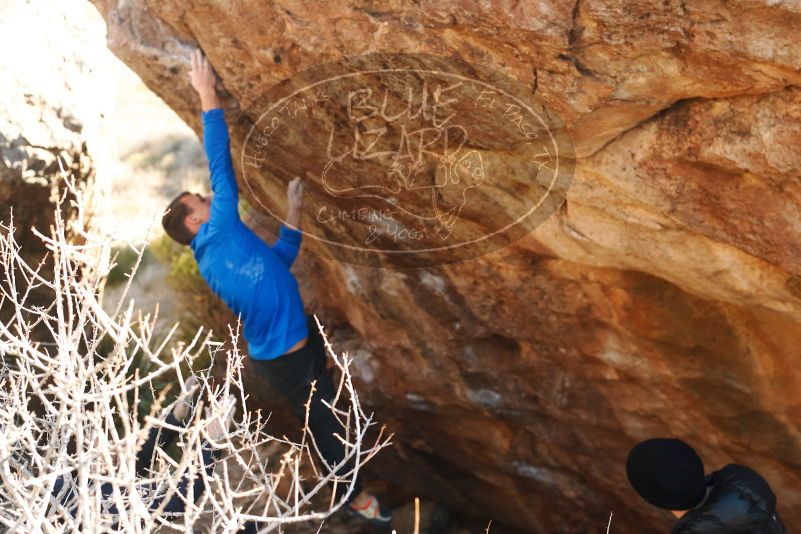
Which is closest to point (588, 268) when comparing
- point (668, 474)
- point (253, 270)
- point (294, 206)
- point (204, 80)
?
point (668, 474)

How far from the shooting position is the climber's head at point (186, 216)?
13.6 ft

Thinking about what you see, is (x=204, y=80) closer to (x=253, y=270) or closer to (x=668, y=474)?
(x=253, y=270)

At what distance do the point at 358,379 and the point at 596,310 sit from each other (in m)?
1.64

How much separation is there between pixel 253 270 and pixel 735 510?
2.19 m

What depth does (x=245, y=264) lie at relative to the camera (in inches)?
159

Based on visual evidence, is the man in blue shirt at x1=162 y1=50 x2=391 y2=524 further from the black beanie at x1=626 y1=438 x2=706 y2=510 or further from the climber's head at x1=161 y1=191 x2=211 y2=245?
the black beanie at x1=626 y1=438 x2=706 y2=510

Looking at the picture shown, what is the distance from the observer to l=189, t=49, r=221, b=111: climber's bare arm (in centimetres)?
388

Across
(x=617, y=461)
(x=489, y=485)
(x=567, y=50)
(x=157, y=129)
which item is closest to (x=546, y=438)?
(x=617, y=461)

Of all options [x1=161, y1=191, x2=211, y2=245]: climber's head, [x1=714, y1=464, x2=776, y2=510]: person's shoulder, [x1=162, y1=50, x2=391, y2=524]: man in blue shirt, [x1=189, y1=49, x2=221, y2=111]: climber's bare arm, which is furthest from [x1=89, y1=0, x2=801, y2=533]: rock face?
[x1=714, y1=464, x2=776, y2=510]: person's shoulder

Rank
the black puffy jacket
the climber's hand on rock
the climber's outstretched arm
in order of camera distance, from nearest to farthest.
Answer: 1. the black puffy jacket
2. the climber's outstretched arm
3. the climber's hand on rock

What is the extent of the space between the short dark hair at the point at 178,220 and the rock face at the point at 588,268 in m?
0.41

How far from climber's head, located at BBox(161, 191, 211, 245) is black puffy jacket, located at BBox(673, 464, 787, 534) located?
2419 millimetres

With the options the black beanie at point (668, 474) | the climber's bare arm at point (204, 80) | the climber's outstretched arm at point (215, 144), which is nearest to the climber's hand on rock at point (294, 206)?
the climber's outstretched arm at point (215, 144)

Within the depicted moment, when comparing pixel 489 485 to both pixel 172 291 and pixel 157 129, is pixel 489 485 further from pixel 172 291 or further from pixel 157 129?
pixel 157 129
